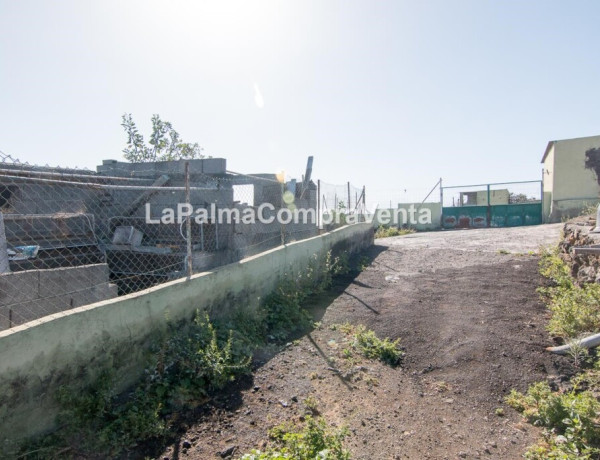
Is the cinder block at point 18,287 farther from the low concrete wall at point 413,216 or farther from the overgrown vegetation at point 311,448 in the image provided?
the low concrete wall at point 413,216

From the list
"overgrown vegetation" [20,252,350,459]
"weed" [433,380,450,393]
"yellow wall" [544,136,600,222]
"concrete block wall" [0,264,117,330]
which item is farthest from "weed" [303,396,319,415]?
"yellow wall" [544,136,600,222]

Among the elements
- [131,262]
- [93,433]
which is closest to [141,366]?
[93,433]

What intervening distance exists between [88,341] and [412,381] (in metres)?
2.72

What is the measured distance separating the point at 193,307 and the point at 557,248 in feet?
25.1

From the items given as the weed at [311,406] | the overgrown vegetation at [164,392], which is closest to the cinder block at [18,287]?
the overgrown vegetation at [164,392]

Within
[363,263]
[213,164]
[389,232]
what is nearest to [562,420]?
[363,263]

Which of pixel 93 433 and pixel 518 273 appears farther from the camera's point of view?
pixel 518 273

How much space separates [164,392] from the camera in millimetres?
2861

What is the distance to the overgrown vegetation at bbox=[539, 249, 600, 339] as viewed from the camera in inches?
151

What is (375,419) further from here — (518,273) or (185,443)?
(518,273)

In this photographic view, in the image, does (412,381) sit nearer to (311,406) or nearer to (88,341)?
(311,406)

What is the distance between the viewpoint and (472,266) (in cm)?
763

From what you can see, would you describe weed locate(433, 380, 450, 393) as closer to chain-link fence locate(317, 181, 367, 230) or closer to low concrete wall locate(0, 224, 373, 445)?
low concrete wall locate(0, 224, 373, 445)

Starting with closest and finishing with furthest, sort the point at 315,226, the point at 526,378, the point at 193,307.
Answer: the point at 526,378 < the point at 193,307 < the point at 315,226
